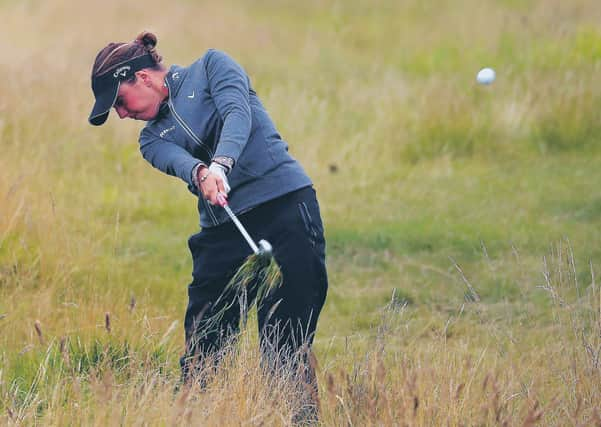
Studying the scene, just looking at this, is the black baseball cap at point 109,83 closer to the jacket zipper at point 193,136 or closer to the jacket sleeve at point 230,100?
the jacket zipper at point 193,136

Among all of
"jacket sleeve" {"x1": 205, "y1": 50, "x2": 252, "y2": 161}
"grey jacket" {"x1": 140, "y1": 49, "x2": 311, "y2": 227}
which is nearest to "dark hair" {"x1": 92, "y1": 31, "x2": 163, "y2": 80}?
"grey jacket" {"x1": 140, "y1": 49, "x2": 311, "y2": 227}

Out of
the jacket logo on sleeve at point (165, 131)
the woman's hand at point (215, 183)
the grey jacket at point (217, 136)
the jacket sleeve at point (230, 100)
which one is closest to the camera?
the woman's hand at point (215, 183)

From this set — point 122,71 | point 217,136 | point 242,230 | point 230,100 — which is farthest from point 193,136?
point 242,230

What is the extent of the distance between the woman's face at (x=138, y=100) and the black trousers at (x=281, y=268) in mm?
553

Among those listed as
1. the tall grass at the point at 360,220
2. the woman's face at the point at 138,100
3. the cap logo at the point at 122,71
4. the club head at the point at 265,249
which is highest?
the cap logo at the point at 122,71

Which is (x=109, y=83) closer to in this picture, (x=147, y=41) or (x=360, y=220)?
(x=147, y=41)

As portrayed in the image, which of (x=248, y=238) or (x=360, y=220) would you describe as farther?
(x=360, y=220)

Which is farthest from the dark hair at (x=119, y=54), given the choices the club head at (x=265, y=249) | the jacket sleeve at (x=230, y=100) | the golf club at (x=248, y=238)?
the club head at (x=265, y=249)

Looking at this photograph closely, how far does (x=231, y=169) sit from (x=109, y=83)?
0.63 metres

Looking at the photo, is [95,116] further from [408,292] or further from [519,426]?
[408,292]

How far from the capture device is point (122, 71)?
4387 mm

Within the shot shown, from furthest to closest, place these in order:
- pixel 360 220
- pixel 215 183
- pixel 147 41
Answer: pixel 360 220 → pixel 147 41 → pixel 215 183

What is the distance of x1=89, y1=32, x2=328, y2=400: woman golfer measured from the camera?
14.3 feet

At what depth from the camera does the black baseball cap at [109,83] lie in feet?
14.3
